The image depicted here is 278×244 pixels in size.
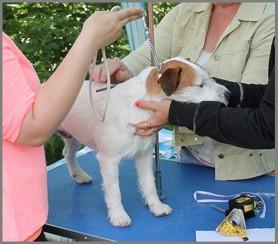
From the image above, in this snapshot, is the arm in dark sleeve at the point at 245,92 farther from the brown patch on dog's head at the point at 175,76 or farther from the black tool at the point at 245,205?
the black tool at the point at 245,205

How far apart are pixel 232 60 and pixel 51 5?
10.4ft

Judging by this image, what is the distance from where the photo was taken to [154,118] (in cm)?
184

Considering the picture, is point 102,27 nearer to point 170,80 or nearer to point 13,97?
point 13,97

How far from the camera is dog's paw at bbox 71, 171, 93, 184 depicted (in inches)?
94.3

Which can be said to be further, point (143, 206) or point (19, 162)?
point (143, 206)

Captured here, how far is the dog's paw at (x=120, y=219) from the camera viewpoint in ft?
6.18

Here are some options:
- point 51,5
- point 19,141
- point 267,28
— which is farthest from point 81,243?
point 51,5

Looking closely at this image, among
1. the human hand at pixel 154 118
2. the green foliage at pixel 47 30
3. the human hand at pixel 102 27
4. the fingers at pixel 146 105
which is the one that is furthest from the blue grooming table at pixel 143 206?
the green foliage at pixel 47 30

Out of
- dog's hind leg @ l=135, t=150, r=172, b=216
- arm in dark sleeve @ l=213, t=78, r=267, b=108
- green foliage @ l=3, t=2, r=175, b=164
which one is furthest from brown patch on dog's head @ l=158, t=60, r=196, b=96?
green foliage @ l=3, t=2, r=175, b=164

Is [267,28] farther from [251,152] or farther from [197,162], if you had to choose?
[197,162]

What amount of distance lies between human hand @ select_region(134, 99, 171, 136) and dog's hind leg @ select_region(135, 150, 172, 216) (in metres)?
0.20

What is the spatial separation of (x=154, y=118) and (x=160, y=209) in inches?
17.7

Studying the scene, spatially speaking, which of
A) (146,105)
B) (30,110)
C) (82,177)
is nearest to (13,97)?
(30,110)

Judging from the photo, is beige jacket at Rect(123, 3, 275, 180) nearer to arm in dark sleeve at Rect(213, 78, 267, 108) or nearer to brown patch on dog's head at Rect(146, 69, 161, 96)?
arm in dark sleeve at Rect(213, 78, 267, 108)
